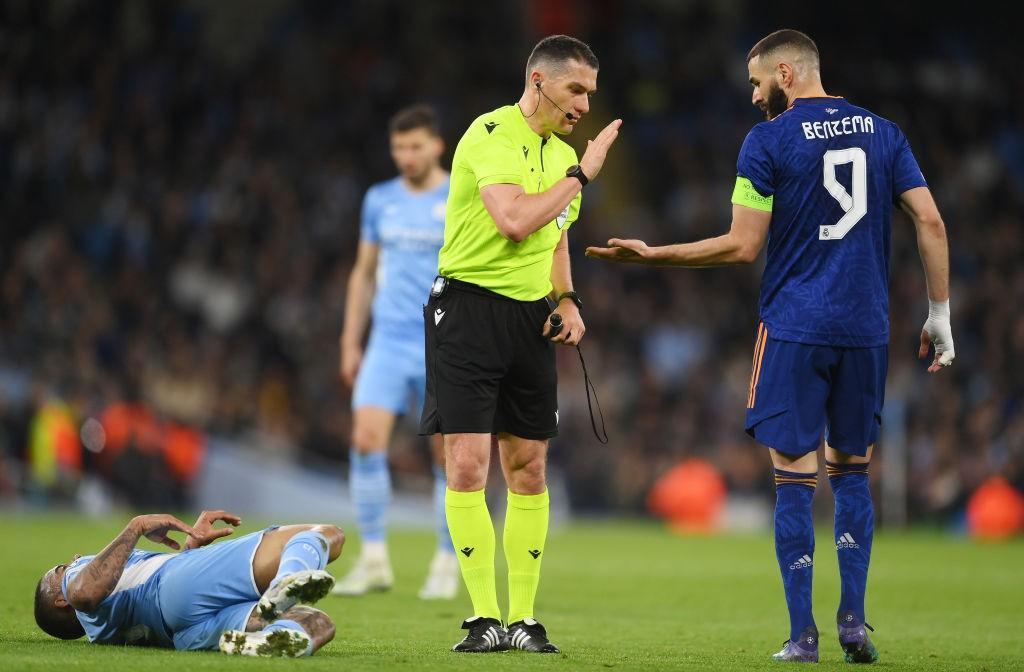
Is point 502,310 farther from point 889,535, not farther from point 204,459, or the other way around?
point 204,459

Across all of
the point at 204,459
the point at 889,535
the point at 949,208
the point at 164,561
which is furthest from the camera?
the point at 949,208

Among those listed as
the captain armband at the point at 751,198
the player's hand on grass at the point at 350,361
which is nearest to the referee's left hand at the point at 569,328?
the captain armband at the point at 751,198

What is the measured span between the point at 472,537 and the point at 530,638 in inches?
19.0

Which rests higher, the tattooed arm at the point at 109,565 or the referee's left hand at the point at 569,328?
the referee's left hand at the point at 569,328

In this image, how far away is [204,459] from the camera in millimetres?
19266

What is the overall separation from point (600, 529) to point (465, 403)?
1220 centimetres

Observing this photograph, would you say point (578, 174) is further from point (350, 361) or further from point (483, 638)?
point (350, 361)

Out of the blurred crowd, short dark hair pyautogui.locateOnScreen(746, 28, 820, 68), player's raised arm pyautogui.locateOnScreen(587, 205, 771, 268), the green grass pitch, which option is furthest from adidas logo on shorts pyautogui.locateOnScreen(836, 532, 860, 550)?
the blurred crowd

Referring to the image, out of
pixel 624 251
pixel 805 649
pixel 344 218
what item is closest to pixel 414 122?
pixel 624 251

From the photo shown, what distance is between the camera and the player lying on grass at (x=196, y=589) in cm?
570

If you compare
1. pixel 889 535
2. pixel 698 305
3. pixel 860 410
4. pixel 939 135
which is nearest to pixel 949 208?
pixel 939 135

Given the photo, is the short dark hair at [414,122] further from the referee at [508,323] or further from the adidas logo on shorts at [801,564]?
the adidas logo on shorts at [801,564]

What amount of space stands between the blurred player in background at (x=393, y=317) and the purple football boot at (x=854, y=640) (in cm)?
374

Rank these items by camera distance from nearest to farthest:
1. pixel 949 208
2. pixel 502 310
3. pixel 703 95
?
pixel 502 310
pixel 949 208
pixel 703 95
